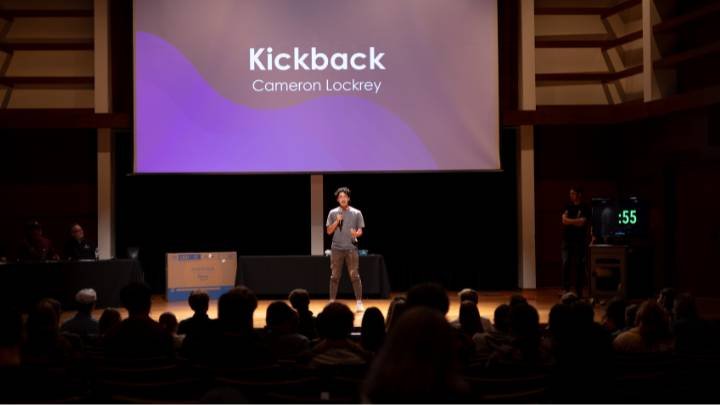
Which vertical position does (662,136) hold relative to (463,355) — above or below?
above

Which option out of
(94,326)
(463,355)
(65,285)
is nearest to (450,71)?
(65,285)

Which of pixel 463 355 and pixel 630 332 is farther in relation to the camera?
pixel 630 332

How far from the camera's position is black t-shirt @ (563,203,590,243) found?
10094 millimetres

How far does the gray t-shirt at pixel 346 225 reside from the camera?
9242mm

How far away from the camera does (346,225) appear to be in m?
9.29

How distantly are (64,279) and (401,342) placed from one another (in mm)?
8396

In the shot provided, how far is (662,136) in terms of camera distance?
35.4ft

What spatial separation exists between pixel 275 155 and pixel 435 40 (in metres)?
2.67

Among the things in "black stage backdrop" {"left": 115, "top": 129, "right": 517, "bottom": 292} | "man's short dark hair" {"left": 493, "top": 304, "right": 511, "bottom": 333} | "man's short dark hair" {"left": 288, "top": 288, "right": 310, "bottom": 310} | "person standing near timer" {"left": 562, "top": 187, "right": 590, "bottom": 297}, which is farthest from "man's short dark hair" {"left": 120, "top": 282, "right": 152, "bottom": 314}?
"black stage backdrop" {"left": 115, "top": 129, "right": 517, "bottom": 292}

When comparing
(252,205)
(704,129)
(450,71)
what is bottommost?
(252,205)

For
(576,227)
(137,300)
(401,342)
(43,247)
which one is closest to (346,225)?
(576,227)

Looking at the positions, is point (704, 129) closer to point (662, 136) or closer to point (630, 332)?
point (662, 136)

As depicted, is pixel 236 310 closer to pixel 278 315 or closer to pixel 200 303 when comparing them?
pixel 278 315

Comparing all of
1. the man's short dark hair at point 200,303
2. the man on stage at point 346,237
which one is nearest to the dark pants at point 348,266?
the man on stage at point 346,237
